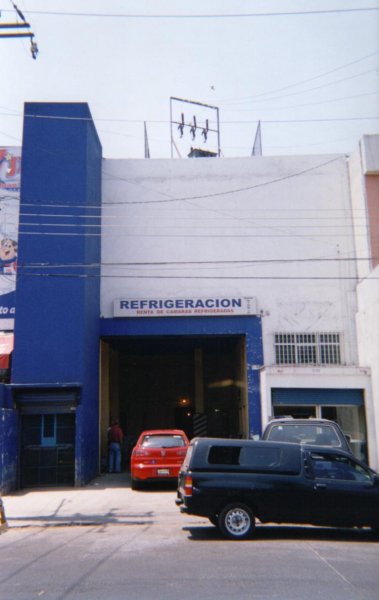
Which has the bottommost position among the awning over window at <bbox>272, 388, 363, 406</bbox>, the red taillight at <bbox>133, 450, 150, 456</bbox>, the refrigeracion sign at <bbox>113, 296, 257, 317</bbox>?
the red taillight at <bbox>133, 450, 150, 456</bbox>

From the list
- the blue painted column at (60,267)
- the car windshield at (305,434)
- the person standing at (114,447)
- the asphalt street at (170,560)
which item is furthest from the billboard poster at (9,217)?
the car windshield at (305,434)

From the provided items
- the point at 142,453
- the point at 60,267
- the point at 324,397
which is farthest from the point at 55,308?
the point at 324,397

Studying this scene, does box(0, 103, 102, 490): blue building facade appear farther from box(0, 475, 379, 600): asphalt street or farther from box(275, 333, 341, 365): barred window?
box(275, 333, 341, 365): barred window

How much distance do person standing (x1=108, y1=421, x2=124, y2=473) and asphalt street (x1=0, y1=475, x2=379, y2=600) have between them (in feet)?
25.0

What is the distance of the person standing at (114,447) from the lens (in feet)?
72.2

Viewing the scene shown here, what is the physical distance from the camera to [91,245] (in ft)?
72.4

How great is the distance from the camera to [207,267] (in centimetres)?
2353

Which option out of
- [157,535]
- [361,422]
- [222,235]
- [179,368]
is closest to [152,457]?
[157,535]

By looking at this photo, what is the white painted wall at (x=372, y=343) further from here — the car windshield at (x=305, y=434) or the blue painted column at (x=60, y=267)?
the blue painted column at (x=60, y=267)

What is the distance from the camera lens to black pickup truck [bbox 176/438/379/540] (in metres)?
10.5

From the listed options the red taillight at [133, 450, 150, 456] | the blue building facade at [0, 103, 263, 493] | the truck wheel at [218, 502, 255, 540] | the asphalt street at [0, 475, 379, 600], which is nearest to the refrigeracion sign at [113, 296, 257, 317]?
the blue building facade at [0, 103, 263, 493]

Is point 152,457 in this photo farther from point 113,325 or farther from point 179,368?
point 179,368

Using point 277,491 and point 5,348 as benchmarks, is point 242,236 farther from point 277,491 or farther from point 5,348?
point 277,491

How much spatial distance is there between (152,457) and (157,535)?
240 inches
